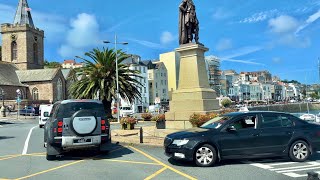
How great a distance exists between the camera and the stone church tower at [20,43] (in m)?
92.6

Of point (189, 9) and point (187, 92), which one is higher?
point (189, 9)

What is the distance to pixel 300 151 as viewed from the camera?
31.4 ft

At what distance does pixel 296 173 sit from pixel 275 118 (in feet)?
6.71

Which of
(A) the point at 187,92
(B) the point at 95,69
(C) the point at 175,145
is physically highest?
(B) the point at 95,69

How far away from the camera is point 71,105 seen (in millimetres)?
11117

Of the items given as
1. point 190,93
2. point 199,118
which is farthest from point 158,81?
point 199,118

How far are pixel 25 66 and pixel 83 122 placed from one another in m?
88.6

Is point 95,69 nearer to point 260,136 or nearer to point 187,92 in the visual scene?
point 187,92

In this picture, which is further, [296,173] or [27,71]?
[27,71]

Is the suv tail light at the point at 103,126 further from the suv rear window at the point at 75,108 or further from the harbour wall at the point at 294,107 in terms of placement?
the harbour wall at the point at 294,107

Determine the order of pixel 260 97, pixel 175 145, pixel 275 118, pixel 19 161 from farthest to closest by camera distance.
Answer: pixel 260 97 < pixel 19 161 < pixel 275 118 < pixel 175 145

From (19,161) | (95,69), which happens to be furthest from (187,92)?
(95,69)

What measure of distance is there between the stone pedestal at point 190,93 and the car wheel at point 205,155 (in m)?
7.27

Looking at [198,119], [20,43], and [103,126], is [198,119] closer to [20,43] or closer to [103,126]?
[103,126]
